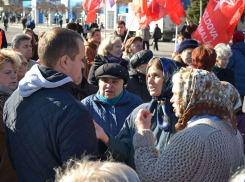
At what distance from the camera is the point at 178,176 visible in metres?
1.94

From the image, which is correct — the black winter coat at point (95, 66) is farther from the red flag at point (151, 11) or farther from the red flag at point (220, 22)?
the red flag at point (151, 11)

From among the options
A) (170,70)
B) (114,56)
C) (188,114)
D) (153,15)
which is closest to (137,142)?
(188,114)

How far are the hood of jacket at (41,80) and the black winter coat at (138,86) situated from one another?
113 inches

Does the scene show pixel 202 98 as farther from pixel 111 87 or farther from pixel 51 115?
pixel 111 87

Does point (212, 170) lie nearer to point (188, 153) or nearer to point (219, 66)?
point (188, 153)

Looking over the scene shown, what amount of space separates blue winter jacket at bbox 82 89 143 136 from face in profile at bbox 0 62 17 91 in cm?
80

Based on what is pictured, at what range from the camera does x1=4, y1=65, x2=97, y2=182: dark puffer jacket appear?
188cm

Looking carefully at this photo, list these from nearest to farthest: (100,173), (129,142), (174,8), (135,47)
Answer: (100,173) → (129,142) → (135,47) → (174,8)

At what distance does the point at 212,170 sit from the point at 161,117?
919mm

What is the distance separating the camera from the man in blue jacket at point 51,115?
1.89 meters

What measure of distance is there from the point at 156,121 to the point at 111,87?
1004 mm

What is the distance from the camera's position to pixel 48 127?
193 cm

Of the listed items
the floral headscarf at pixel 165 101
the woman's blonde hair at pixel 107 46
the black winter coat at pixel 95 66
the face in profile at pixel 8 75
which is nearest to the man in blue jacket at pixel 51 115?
the floral headscarf at pixel 165 101

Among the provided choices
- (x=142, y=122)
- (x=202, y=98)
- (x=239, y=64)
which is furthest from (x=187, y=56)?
(x=202, y=98)
